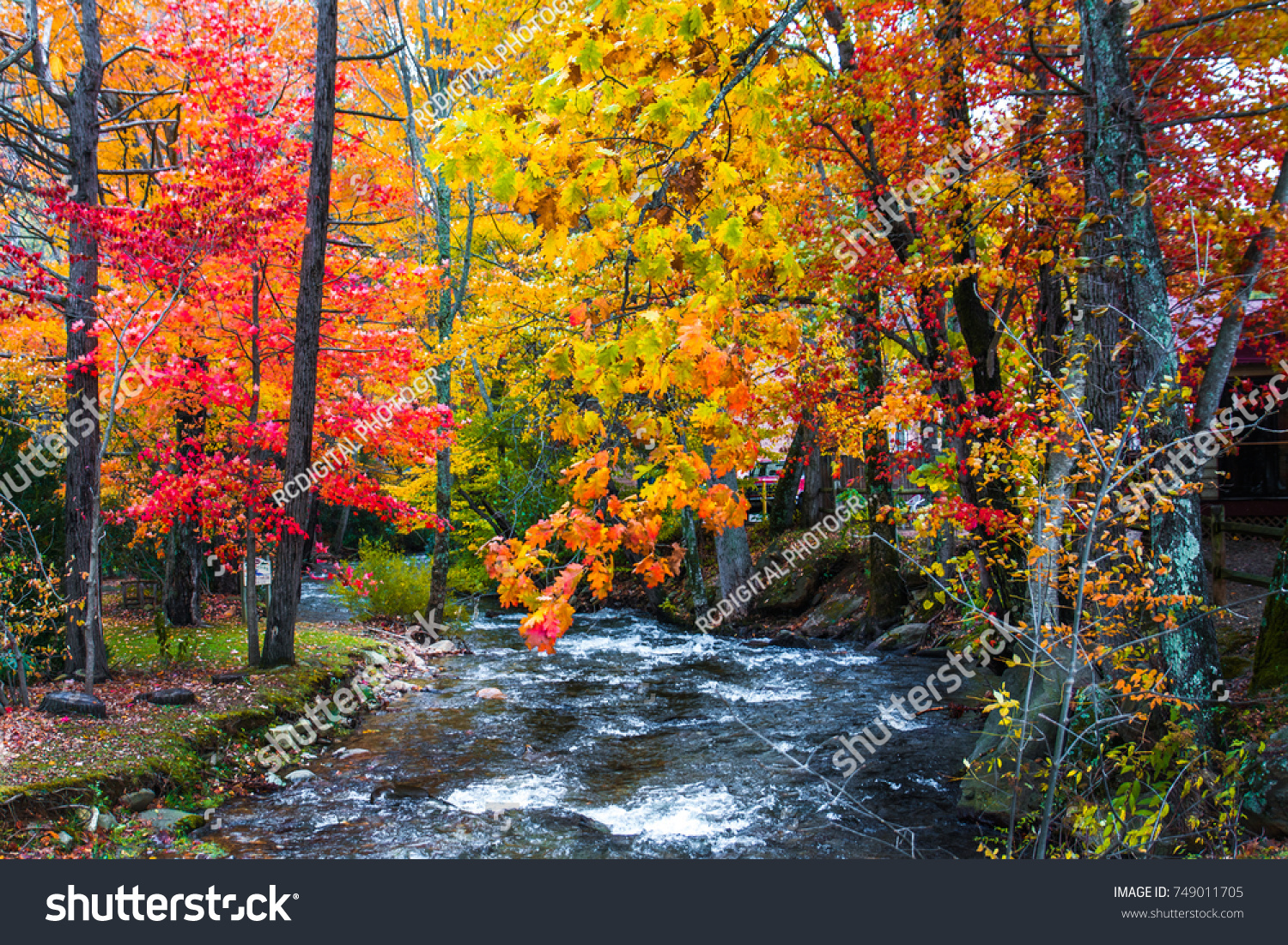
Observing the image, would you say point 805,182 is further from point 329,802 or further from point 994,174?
point 329,802

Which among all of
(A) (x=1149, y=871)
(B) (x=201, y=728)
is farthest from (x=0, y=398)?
(A) (x=1149, y=871)

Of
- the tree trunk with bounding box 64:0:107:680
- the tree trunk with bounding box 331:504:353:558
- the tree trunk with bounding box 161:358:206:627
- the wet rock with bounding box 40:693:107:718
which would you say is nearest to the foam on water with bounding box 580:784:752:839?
the wet rock with bounding box 40:693:107:718

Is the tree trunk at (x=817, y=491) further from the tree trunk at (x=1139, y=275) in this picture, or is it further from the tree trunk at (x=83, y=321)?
the tree trunk at (x=83, y=321)

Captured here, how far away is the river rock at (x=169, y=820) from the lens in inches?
218

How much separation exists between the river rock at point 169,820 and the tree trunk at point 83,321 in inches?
110

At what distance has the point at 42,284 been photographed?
26.6 feet

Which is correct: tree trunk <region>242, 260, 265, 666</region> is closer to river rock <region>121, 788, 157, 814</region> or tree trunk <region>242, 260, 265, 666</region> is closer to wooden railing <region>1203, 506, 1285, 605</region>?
river rock <region>121, 788, 157, 814</region>

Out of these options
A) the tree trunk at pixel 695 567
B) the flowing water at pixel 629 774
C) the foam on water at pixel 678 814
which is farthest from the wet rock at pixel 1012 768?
the tree trunk at pixel 695 567

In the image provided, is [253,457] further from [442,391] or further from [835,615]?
[835,615]

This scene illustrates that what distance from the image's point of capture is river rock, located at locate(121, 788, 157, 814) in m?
5.68

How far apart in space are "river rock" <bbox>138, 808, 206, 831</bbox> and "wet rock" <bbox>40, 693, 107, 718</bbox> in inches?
61.1

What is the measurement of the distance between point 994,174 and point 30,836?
7.87 meters

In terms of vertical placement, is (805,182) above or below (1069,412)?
above

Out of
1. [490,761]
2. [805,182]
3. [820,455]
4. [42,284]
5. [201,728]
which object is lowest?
[490,761]
